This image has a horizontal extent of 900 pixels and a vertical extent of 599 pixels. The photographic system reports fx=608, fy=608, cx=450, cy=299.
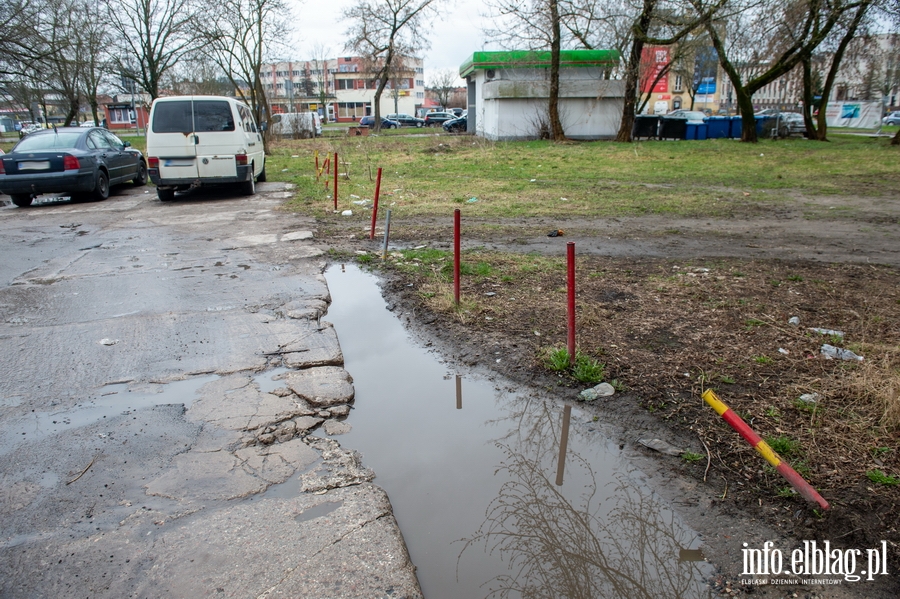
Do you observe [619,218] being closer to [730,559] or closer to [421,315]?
[421,315]

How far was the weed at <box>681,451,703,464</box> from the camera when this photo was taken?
3.41m

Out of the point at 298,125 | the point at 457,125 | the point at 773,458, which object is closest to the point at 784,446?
the point at 773,458

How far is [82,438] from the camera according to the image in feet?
12.0

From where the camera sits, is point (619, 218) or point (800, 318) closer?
point (800, 318)

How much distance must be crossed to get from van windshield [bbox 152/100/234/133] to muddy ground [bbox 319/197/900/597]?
192 inches

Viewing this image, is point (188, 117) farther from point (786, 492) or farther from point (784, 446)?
point (786, 492)

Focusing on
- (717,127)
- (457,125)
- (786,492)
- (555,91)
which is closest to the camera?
(786,492)

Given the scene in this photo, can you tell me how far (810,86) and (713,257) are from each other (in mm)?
26700

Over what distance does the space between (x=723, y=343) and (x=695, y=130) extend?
30.4 meters

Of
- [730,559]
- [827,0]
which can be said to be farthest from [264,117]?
[730,559]

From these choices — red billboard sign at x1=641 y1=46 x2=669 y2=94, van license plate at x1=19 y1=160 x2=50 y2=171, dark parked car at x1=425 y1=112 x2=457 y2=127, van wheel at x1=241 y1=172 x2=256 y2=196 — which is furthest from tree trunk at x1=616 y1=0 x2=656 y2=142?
dark parked car at x1=425 y1=112 x2=457 y2=127

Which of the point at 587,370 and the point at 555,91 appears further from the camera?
the point at 555,91

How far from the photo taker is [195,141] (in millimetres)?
12109

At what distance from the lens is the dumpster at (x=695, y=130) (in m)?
31.7
